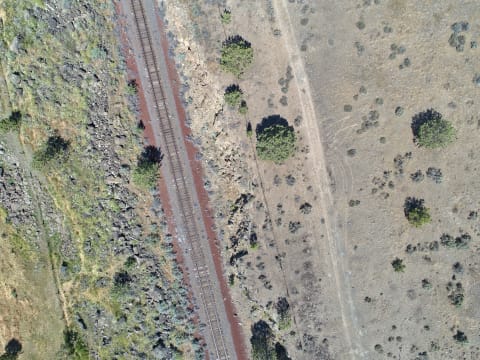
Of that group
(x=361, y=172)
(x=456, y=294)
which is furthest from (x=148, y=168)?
(x=456, y=294)

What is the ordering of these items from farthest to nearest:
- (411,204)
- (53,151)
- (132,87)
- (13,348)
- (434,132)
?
1. (13,348)
2. (53,151)
3. (132,87)
4. (411,204)
5. (434,132)

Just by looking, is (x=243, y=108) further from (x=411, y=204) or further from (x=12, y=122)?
(x=12, y=122)

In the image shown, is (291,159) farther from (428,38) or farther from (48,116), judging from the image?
(48,116)

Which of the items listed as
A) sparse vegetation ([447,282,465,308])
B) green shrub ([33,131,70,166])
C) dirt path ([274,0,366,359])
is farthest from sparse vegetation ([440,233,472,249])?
green shrub ([33,131,70,166])

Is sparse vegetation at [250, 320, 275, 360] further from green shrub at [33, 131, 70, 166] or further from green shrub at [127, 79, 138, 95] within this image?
green shrub at [127, 79, 138, 95]

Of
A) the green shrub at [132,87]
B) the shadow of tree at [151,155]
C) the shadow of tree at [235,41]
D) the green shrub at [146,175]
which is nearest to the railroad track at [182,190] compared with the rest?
the shadow of tree at [151,155]

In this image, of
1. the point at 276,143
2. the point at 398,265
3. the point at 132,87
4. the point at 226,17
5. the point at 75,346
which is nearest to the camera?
the point at 276,143

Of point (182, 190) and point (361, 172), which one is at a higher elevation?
point (182, 190)

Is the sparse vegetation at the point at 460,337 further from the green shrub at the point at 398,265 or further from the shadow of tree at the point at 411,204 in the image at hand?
the shadow of tree at the point at 411,204
